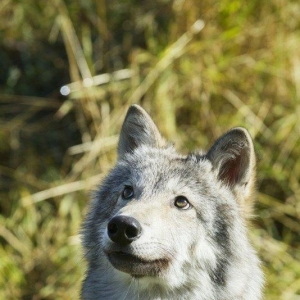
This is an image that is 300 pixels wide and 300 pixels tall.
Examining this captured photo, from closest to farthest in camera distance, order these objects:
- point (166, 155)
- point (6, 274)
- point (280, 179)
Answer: point (166, 155)
point (6, 274)
point (280, 179)

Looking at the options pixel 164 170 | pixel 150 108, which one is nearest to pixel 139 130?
pixel 164 170

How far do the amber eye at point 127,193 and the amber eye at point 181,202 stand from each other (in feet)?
0.92

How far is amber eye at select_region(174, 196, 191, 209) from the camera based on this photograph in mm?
4727

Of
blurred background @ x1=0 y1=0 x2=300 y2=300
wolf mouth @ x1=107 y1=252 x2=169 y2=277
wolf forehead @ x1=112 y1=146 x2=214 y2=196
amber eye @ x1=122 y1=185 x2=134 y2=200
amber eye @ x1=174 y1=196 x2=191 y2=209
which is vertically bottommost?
blurred background @ x1=0 y1=0 x2=300 y2=300

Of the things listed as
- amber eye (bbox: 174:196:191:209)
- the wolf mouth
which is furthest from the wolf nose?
amber eye (bbox: 174:196:191:209)

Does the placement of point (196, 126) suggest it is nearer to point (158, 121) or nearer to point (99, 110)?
point (158, 121)

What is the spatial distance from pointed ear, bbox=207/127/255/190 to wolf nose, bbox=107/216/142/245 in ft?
3.17

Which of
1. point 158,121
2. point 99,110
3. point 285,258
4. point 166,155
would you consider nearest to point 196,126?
point 158,121

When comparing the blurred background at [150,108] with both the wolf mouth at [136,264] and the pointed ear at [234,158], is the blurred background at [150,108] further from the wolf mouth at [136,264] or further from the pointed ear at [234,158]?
the wolf mouth at [136,264]

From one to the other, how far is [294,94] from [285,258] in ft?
6.41

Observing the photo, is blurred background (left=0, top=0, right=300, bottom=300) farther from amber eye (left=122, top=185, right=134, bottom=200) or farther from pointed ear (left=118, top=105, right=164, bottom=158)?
amber eye (left=122, top=185, right=134, bottom=200)

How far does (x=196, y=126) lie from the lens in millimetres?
8961

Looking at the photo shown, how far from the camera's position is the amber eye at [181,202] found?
4727mm

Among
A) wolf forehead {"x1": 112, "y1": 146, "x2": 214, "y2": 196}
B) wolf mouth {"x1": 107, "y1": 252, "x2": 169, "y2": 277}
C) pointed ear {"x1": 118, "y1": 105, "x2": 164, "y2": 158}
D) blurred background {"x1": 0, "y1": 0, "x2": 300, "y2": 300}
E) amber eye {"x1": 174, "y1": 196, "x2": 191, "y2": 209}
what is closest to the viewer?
wolf mouth {"x1": 107, "y1": 252, "x2": 169, "y2": 277}
